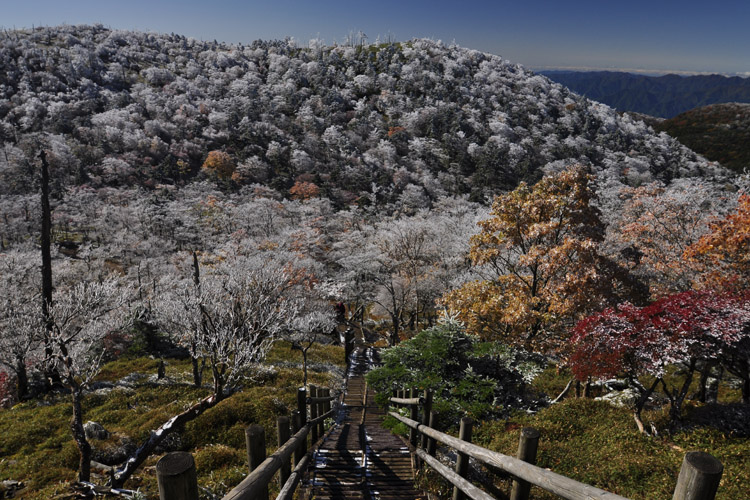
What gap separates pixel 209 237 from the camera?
51.4 meters

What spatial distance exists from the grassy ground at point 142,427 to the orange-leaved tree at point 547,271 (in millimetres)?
9061

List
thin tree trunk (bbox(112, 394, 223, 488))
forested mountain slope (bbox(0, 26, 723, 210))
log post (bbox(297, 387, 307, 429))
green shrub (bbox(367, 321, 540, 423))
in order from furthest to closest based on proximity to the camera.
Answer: forested mountain slope (bbox(0, 26, 723, 210)) < green shrub (bbox(367, 321, 540, 423)) < thin tree trunk (bbox(112, 394, 223, 488)) < log post (bbox(297, 387, 307, 429))

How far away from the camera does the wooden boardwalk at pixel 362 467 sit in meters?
6.19

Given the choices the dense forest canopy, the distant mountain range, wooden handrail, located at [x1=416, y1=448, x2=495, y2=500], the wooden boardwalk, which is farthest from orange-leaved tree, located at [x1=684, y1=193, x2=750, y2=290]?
the distant mountain range

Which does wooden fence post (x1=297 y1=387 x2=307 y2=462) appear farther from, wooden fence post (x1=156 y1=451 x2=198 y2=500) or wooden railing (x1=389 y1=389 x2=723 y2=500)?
wooden fence post (x1=156 y1=451 x2=198 y2=500)

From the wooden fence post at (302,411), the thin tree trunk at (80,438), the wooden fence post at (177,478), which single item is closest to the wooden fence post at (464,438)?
the wooden fence post at (302,411)

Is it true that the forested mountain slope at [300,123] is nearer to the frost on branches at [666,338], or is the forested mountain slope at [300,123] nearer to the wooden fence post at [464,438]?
the frost on branches at [666,338]

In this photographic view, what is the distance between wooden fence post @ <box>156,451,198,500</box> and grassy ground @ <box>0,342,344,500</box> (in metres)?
7.77

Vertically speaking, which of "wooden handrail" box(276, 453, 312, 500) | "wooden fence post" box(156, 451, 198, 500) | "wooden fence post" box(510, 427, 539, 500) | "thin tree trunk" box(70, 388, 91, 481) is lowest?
"thin tree trunk" box(70, 388, 91, 481)

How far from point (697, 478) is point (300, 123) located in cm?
13264

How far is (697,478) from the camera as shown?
181cm

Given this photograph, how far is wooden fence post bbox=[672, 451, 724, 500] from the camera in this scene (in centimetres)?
177

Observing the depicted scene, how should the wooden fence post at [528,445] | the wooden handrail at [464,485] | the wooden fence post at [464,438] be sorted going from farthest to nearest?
the wooden fence post at [464,438], the wooden handrail at [464,485], the wooden fence post at [528,445]

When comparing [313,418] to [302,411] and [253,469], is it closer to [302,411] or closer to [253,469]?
[302,411]
